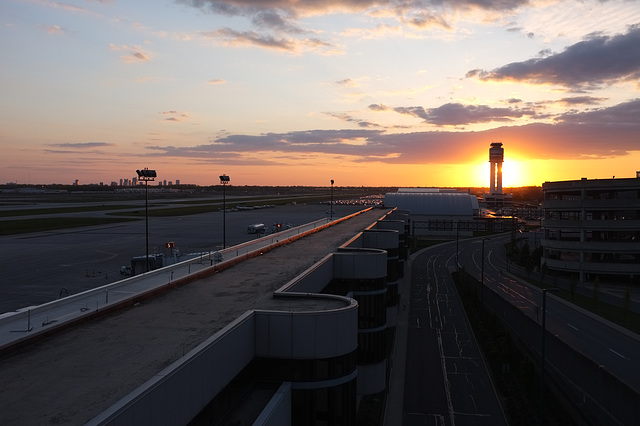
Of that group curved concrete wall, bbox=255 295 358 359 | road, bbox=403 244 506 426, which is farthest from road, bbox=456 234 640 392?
curved concrete wall, bbox=255 295 358 359

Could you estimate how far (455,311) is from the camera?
59.7m

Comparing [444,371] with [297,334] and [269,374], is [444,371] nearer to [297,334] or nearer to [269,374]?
[269,374]

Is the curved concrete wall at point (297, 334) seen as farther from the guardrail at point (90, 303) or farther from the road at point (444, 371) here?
the road at point (444, 371)

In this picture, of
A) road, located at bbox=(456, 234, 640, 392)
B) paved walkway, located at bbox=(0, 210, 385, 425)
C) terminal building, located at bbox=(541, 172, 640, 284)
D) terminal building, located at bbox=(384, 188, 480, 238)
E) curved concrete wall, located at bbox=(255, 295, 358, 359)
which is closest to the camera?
paved walkway, located at bbox=(0, 210, 385, 425)

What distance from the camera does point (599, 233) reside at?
80500 millimetres

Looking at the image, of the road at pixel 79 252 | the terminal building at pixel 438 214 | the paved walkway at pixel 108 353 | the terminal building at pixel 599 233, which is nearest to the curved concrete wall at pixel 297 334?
the paved walkway at pixel 108 353

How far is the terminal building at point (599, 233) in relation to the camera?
254 ft

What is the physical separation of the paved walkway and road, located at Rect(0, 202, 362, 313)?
22581 mm

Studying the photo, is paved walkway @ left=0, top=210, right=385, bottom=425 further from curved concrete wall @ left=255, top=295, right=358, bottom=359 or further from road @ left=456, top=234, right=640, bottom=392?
road @ left=456, top=234, right=640, bottom=392

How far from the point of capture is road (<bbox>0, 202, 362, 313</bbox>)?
50562 mm

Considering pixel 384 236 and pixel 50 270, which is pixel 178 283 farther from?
pixel 50 270

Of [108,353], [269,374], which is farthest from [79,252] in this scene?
[269,374]

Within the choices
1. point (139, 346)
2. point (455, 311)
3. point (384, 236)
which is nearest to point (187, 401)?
point (139, 346)

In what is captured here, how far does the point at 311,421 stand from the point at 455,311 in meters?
45.8
